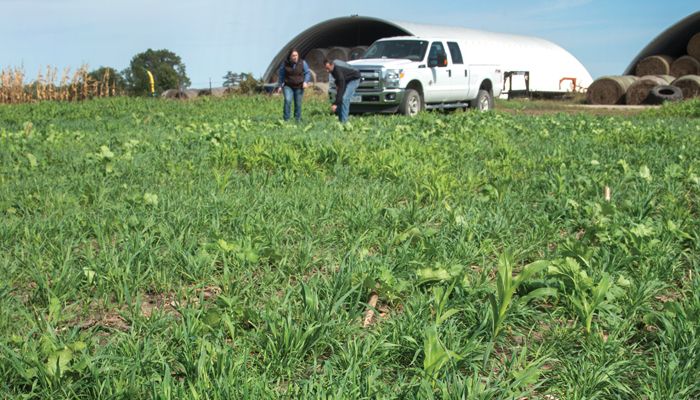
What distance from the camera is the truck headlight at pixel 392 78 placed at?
17.6m

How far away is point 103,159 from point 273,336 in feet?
16.2

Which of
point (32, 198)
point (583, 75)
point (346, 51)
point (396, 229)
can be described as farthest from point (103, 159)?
point (583, 75)

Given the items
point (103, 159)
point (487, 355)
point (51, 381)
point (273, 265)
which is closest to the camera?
point (51, 381)

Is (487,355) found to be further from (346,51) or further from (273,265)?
(346,51)

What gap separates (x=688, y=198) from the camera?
5.84m

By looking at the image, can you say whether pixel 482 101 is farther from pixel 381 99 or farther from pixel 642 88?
pixel 642 88

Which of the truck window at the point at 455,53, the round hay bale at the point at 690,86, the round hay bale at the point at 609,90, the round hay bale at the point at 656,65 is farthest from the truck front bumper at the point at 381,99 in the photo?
the round hay bale at the point at 656,65

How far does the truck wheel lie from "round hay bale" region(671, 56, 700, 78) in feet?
71.1

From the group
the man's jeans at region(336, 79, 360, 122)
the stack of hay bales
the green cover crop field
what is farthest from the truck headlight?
the stack of hay bales

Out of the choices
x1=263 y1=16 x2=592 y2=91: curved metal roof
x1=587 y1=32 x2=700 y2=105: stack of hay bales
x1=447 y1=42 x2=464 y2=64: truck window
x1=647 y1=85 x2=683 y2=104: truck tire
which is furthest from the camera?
x1=263 y1=16 x2=592 y2=91: curved metal roof

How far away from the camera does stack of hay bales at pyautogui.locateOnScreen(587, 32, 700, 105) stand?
96.5 feet

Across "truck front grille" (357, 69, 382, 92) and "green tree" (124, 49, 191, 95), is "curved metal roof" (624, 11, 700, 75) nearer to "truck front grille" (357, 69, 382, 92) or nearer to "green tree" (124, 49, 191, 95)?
"truck front grille" (357, 69, 382, 92)

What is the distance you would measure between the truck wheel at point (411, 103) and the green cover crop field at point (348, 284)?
1116 centimetres

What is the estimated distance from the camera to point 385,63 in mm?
17984
